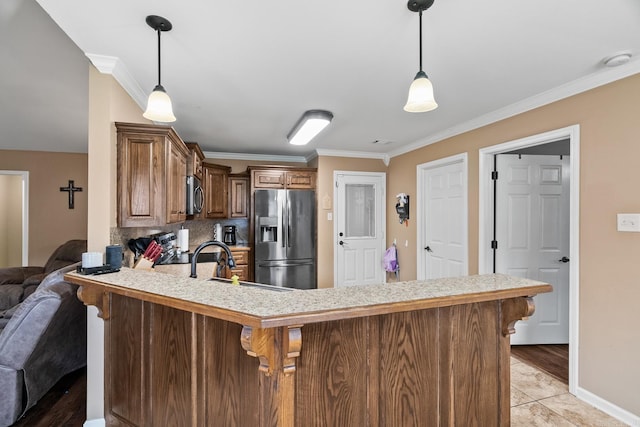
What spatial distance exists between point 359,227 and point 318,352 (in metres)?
4.04

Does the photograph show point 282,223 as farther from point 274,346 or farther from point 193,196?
point 274,346

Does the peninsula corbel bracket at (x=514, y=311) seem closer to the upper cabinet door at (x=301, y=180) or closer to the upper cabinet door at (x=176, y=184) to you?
the upper cabinet door at (x=176, y=184)

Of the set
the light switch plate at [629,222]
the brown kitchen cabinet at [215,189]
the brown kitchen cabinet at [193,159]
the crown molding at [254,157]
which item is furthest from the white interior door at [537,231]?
the brown kitchen cabinet at [215,189]

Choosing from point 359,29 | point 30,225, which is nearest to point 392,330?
point 359,29

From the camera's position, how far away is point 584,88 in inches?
92.0

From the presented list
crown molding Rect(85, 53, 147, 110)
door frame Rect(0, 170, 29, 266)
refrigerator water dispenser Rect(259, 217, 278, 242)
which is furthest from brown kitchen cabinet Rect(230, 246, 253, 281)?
door frame Rect(0, 170, 29, 266)

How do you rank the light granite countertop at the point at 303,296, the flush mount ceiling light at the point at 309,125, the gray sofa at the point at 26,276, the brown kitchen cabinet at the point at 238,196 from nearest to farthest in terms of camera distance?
the light granite countertop at the point at 303,296 < the flush mount ceiling light at the point at 309,125 < the gray sofa at the point at 26,276 < the brown kitchen cabinet at the point at 238,196

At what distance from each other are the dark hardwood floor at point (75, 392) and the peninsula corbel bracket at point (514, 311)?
1.81 meters

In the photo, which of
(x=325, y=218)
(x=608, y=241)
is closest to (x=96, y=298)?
(x=608, y=241)

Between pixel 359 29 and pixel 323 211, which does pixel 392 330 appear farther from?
pixel 323 211

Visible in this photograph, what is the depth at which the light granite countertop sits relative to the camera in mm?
988

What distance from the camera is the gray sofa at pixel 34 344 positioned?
6.31 feet

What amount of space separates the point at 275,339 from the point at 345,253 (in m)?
4.03

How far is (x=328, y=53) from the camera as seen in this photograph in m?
1.96
